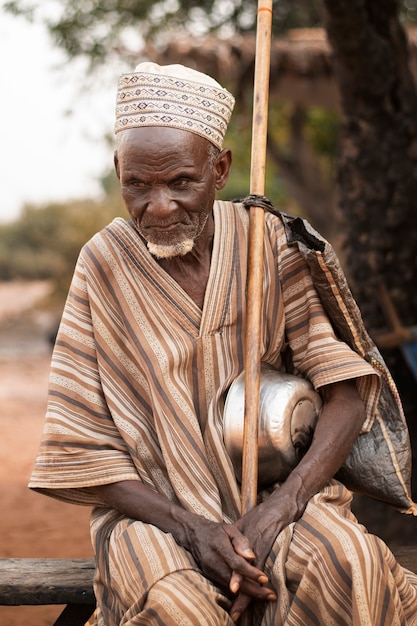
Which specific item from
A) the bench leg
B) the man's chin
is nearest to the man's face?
the man's chin

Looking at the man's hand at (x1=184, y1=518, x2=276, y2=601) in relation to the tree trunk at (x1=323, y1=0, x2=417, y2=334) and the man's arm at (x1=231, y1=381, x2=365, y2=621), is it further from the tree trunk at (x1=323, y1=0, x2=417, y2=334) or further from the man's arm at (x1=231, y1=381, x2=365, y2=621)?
the tree trunk at (x1=323, y1=0, x2=417, y2=334)

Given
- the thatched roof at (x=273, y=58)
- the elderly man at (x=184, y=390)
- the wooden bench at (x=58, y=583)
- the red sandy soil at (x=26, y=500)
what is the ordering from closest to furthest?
the elderly man at (x=184, y=390)
the wooden bench at (x=58, y=583)
the red sandy soil at (x=26, y=500)
the thatched roof at (x=273, y=58)

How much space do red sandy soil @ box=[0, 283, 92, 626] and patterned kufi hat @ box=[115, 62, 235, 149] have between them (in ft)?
9.84

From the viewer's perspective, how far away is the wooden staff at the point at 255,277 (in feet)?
8.15

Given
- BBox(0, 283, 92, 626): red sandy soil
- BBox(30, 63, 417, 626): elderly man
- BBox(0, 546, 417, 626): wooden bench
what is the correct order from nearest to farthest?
BBox(30, 63, 417, 626): elderly man
BBox(0, 546, 417, 626): wooden bench
BBox(0, 283, 92, 626): red sandy soil

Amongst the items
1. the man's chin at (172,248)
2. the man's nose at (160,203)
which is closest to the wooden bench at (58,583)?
the man's chin at (172,248)

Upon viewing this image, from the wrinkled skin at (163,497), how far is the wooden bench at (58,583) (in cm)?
57

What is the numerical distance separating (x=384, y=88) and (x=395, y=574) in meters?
3.32

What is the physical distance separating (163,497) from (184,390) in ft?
1.04

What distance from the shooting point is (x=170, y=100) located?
2.55 meters

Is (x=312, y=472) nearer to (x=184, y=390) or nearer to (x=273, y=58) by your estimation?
(x=184, y=390)

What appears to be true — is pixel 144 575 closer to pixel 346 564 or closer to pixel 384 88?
pixel 346 564

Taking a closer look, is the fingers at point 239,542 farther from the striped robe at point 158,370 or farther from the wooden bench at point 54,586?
the wooden bench at point 54,586

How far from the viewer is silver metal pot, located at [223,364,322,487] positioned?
257 cm
